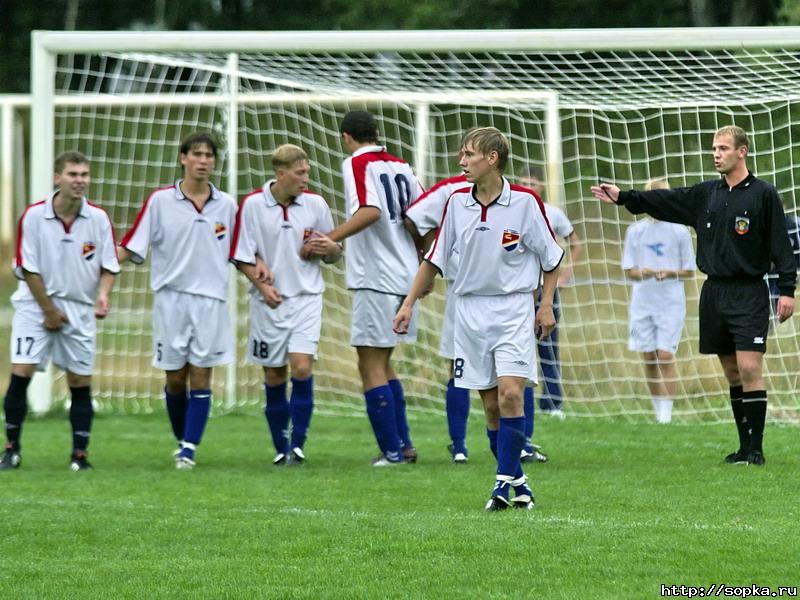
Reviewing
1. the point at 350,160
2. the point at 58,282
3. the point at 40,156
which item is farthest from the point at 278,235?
the point at 40,156

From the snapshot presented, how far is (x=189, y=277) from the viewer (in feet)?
30.9

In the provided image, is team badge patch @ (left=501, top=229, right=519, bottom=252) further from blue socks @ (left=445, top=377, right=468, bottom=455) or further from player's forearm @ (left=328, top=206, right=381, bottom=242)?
blue socks @ (left=445, top=377, right=468, bottom=455)

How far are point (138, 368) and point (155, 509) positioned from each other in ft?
30.2

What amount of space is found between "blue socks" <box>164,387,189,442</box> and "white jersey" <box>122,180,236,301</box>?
75cm

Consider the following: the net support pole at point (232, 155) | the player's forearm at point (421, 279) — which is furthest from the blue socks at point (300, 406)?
the net support pole at point (232, 155)

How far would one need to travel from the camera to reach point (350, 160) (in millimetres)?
9164

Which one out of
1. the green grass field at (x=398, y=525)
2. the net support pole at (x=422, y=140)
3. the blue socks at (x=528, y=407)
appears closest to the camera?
the green grass field at (x=398, y=525)

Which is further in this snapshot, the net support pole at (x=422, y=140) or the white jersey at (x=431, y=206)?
the net support pole at (x=422, y=140)

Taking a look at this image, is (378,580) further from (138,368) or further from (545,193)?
(138,368)

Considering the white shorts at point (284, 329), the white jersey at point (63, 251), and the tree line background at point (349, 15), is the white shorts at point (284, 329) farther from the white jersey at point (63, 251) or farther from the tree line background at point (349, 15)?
the tree line background at point (349, 15)

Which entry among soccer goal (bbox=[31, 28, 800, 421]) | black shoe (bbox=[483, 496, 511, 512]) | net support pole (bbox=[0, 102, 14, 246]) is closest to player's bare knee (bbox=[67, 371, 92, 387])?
soccer goal (bbox=[31, 28, 800, 421])

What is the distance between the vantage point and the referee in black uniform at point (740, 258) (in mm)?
8375

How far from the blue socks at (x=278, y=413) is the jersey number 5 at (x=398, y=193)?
1358 millimetres

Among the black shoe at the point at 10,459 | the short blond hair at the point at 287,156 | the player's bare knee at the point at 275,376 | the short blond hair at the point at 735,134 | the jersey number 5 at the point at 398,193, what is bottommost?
the black shoe at the point at 10,459
